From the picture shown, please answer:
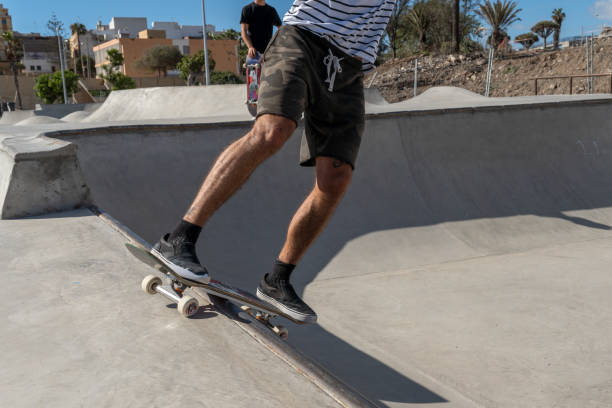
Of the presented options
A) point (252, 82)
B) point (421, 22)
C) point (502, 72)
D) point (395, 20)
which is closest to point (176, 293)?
point (252, 82)

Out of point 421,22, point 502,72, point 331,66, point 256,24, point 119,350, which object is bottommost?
point 119,350

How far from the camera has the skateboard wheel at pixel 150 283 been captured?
2.14 meters

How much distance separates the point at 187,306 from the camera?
1941 millimetres

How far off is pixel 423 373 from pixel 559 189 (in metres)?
5.31

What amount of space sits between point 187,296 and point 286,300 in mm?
463

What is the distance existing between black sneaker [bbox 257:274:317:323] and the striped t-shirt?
1.13 metres

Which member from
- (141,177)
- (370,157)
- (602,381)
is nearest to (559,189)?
(370,157)

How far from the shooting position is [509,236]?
6418 millimetres

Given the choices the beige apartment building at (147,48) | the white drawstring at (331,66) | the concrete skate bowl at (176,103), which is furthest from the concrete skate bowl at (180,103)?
the beige apartment building at (147,48)

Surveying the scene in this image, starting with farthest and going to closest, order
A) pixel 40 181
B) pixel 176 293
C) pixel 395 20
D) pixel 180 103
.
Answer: pixel 395 20 < pixel 180 103 < pixel 40 181 < pixel 176 293

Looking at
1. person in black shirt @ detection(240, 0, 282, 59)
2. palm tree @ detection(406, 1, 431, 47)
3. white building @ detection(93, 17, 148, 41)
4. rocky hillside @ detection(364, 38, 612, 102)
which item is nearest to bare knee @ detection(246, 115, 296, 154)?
person in black shirt @ detection(240, 0, 282, 59)

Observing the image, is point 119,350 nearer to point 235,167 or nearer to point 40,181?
point 235,167

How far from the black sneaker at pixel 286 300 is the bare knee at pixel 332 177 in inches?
18.1

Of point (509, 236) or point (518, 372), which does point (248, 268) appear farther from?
point (509, 236)
